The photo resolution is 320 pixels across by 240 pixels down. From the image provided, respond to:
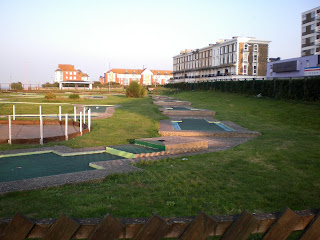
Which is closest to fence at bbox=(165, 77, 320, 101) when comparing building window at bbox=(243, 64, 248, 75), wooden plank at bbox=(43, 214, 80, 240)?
wooden plank at bbox=(43, 214, 80, 240)

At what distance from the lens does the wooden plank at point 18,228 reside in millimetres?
1655

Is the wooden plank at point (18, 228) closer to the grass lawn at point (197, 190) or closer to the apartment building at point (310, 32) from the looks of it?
the grass lawn at point (197, 190)

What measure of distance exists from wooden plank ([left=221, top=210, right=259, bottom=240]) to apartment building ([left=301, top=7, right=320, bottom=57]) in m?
54.5

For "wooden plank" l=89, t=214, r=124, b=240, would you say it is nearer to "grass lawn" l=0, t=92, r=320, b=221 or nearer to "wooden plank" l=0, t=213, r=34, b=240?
"wooden plank" l=0, t=213, r=34, b=240

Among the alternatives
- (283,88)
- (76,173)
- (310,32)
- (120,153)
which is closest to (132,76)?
(310,32)

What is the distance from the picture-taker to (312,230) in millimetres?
1940

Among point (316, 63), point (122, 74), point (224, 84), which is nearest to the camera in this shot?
point (224, 84)

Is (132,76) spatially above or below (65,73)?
below

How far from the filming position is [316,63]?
131 ft

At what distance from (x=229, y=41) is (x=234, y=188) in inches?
2639

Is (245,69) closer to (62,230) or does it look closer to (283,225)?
(283,225)

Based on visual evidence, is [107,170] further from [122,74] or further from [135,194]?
[122,74]

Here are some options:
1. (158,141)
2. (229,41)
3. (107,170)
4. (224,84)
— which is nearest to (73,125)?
(158,141)

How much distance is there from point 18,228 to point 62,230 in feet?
0.73
